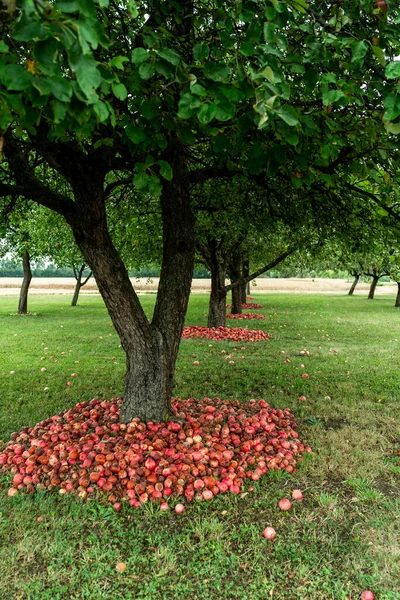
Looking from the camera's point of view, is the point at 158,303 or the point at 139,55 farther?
the point at 158,303

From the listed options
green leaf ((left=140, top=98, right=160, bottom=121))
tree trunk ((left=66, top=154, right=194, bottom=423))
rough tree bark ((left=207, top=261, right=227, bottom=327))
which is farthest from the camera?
rough tree bark ((left=207, top=261, right=227, bottom=327))

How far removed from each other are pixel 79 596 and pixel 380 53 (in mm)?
4264

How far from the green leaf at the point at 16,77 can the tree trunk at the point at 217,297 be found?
12582 millimetres

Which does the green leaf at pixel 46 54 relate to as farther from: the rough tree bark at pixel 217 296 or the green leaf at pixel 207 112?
the rough tree bark at pixel 217 296

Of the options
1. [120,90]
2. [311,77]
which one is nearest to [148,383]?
[120,90]

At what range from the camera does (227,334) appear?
552 inches

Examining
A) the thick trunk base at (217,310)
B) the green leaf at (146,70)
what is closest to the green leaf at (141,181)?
the green leaf at (146,70)

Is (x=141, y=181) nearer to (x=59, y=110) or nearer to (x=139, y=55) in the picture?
(x=139, y=55)

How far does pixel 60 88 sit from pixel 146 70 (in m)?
0.96

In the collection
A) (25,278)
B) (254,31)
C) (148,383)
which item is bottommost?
(148,383)

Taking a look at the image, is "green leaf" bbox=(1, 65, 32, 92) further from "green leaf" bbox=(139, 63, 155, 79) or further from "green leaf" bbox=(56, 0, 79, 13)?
"green leaf" bbox=(139, 63, 155, 79)

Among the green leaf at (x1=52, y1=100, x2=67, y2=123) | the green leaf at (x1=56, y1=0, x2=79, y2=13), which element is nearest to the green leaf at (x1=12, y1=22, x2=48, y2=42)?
the green leaf at (x1=56, y1=0, x2=79, y2=13)

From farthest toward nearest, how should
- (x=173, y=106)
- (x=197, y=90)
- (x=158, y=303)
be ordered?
(x=158, y=303), (x=173, y=106), (x=197, y=90)

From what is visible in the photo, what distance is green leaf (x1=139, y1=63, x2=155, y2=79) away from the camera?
8.52ft
